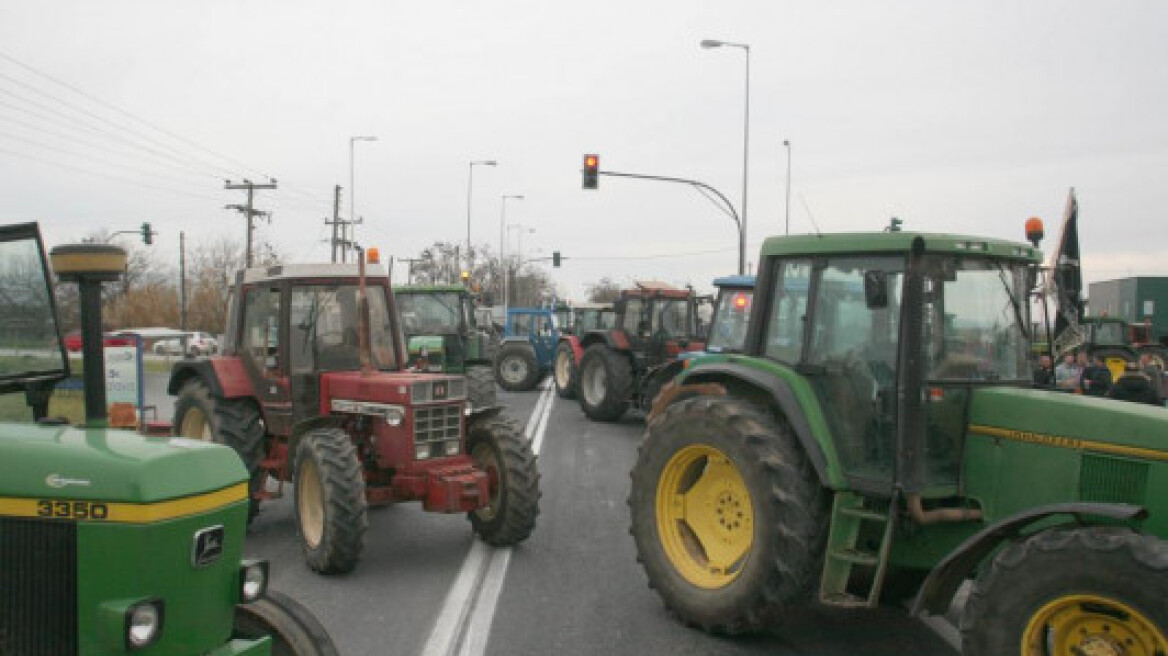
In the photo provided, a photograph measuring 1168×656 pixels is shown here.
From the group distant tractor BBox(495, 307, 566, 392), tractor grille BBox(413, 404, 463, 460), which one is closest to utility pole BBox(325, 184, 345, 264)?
distant tractor BBox(495, 307, 566, 392)

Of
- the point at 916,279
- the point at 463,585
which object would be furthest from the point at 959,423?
the point at 463,585

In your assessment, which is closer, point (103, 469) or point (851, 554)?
point (103, 469)

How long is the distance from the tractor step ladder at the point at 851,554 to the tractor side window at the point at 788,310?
3.20 ft

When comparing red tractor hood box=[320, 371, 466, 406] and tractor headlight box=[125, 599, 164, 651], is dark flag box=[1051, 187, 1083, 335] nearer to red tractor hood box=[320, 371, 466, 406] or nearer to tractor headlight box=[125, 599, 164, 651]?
red tractor hood box=[320, 371, 466, 406]

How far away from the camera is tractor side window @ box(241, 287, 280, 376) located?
310 inches

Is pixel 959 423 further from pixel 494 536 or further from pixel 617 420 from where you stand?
pixel 617 420

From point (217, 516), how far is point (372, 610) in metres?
2.85

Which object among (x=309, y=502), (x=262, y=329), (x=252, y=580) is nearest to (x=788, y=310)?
(x=252, y=580)

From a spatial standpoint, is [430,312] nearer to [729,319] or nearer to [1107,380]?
[729,319]

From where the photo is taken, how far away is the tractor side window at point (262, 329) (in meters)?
7.86

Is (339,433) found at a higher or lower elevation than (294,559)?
higher

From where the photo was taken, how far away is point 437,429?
716 centimetres

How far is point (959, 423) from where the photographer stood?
4801 millimetres

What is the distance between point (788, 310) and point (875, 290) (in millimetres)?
1000
